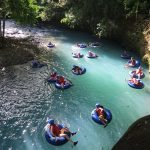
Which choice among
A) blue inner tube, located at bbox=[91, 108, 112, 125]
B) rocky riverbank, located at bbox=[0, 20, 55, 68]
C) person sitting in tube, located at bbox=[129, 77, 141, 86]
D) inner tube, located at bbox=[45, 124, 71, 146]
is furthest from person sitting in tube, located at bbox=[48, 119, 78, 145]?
rocky riverbank, located at bbox=[0, 20, 55, 68]

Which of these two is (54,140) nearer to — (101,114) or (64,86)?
(101,114)

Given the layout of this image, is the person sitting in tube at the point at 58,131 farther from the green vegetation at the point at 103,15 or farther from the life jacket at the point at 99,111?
the green vegetation at the point at 103,15

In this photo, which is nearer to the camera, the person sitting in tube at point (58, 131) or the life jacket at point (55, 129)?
the person sitting in tube at point (58, 131)

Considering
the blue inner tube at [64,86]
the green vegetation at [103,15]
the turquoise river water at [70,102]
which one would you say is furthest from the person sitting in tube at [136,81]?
the green vegetation at [103,15]

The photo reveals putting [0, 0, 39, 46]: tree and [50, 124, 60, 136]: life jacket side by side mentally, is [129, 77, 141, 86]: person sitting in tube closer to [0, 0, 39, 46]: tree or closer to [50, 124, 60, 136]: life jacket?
[50, 124, 60, 136]: life jacket

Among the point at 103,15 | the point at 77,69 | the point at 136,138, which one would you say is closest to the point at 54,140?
the point at 136,138

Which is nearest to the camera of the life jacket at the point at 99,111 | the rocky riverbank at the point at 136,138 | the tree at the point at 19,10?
the rocky riverbank at the point at 136,138
